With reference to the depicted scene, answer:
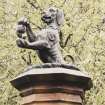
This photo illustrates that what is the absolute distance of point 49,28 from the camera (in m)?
6.31

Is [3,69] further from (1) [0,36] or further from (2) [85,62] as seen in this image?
(2) [85,62]

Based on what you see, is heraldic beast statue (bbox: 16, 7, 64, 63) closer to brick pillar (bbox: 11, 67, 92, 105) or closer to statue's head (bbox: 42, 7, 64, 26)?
statue's head (bbox: 42, 7, 64, 26)

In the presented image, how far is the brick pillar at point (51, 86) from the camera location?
18.6 feet

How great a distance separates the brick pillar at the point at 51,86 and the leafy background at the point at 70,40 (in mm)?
6501

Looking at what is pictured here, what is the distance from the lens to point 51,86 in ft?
18.8

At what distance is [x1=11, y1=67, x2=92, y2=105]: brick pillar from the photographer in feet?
18.6

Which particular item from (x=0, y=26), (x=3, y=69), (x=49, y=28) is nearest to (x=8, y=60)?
(x=3, y=69)

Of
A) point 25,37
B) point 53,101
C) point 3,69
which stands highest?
point 25,37

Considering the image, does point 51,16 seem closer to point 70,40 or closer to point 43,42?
point 43,42

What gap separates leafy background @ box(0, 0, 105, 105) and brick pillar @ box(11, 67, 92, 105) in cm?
650

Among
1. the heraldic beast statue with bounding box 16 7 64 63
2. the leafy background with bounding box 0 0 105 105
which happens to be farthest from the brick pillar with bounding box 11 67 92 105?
the leafy background with bounding box 0 0 105 105

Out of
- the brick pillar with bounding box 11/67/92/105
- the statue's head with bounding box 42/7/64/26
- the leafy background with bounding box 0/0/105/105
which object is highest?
the statue's head with bounding box 42/7/64/26

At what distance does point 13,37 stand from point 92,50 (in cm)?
245

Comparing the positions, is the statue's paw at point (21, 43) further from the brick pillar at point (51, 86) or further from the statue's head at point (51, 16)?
the statue's head at point (51, 16)
